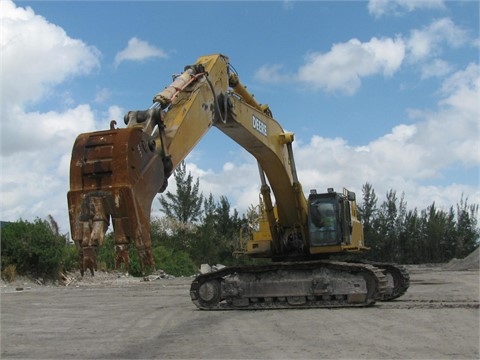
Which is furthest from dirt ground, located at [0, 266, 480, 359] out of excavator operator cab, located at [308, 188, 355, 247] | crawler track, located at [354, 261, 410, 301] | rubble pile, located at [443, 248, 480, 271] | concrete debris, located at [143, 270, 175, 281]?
rubble pile, located at [443, 248, 480, 271]

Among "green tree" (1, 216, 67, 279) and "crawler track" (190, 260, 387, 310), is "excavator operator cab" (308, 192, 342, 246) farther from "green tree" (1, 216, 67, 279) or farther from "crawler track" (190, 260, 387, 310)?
"green tree" (1, 216, 67, 279)

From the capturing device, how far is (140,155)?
6.74 m

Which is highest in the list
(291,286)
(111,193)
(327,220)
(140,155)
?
(140,155)

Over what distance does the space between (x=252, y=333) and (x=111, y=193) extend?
12.7ft

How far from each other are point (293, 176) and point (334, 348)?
665 cm

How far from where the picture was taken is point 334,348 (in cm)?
769

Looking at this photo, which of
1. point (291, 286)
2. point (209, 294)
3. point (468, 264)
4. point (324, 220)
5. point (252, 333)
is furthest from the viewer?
point (468, 264)

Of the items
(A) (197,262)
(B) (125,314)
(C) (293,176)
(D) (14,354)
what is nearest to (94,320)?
(B) (125,314)

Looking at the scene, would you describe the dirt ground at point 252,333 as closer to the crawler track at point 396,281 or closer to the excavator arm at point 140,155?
the crawler track at point 396,281

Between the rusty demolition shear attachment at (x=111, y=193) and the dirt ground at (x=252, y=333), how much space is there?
1.82m

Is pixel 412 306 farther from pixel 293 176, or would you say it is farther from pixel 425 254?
pixel 425 254

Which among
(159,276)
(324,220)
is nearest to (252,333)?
(324,220)

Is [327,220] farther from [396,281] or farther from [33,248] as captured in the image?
[33,248]

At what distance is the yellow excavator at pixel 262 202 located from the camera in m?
6.43
